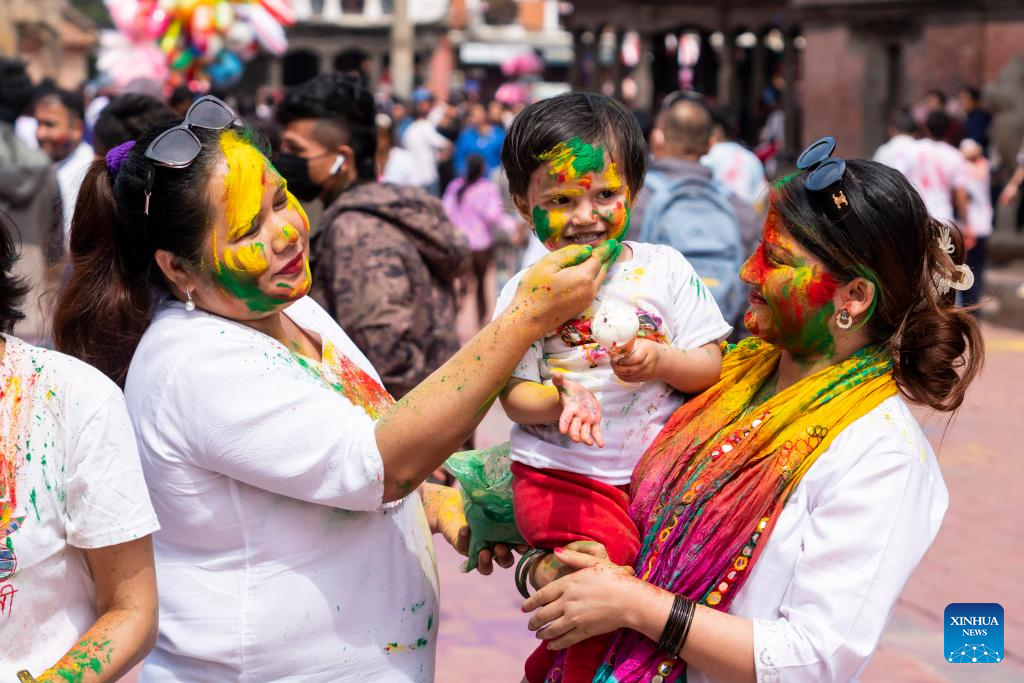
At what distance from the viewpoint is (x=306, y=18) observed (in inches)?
2210

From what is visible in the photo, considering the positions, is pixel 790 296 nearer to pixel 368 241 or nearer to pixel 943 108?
pixel 368 241

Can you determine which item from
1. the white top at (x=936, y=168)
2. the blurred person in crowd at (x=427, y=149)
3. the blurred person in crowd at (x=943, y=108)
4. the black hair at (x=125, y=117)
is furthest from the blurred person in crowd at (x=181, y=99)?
the blurred person in crowd at (x=427, y=149)

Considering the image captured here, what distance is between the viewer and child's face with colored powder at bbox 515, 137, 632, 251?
2.53 meters

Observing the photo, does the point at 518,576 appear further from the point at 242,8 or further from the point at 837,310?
the point at 242,8

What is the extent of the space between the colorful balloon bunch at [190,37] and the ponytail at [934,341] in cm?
773

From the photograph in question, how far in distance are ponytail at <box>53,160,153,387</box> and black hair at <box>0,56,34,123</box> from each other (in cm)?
753

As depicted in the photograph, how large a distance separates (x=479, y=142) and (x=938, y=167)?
28.0ft

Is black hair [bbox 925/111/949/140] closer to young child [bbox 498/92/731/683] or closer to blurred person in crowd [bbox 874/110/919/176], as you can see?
blurred person in crowd [bbox 874/110/919/176]

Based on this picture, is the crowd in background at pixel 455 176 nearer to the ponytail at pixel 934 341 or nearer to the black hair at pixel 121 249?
the black hair at pixel 121 249

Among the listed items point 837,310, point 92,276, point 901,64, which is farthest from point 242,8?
point 901,64

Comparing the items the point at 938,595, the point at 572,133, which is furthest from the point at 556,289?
the point at 938,595

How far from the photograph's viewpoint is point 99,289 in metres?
2.61

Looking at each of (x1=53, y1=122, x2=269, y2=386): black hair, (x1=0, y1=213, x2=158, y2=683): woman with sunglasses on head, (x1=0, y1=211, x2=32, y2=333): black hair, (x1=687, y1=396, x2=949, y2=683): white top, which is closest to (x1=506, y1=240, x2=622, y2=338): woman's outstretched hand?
(x1=687, y1=396, x2=949, y2=683): white top

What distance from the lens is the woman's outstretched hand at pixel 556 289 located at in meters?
2.37
